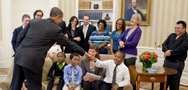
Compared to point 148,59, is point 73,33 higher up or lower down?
higher up

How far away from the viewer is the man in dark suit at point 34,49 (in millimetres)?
2320

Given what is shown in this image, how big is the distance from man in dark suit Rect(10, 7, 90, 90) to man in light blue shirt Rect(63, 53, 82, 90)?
74 centimetres

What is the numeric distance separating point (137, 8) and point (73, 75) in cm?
320

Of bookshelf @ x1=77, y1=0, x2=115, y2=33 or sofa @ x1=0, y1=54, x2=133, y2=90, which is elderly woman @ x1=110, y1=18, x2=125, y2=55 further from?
bookshelf @ x1=77, y1=0, x2=115, y2=33

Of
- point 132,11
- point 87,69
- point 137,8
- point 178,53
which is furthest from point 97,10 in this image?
point 178,53

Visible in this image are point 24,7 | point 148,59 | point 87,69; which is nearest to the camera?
point 148,59

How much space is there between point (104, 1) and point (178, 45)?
3.20 metres

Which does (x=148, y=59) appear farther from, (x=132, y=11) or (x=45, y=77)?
(x=132, y=11)

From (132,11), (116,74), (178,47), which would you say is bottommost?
(116,74)

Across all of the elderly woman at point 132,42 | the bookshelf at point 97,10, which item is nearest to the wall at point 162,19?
the bookshelf at point 97,10

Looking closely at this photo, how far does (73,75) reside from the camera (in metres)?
3.24

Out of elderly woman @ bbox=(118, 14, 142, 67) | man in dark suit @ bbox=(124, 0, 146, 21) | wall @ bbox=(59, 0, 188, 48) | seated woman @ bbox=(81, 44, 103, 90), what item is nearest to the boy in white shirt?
seated woman @ bbox=(81, 44, 103, 90)

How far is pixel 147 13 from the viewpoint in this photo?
543cm

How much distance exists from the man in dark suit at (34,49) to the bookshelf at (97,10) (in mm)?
3695
